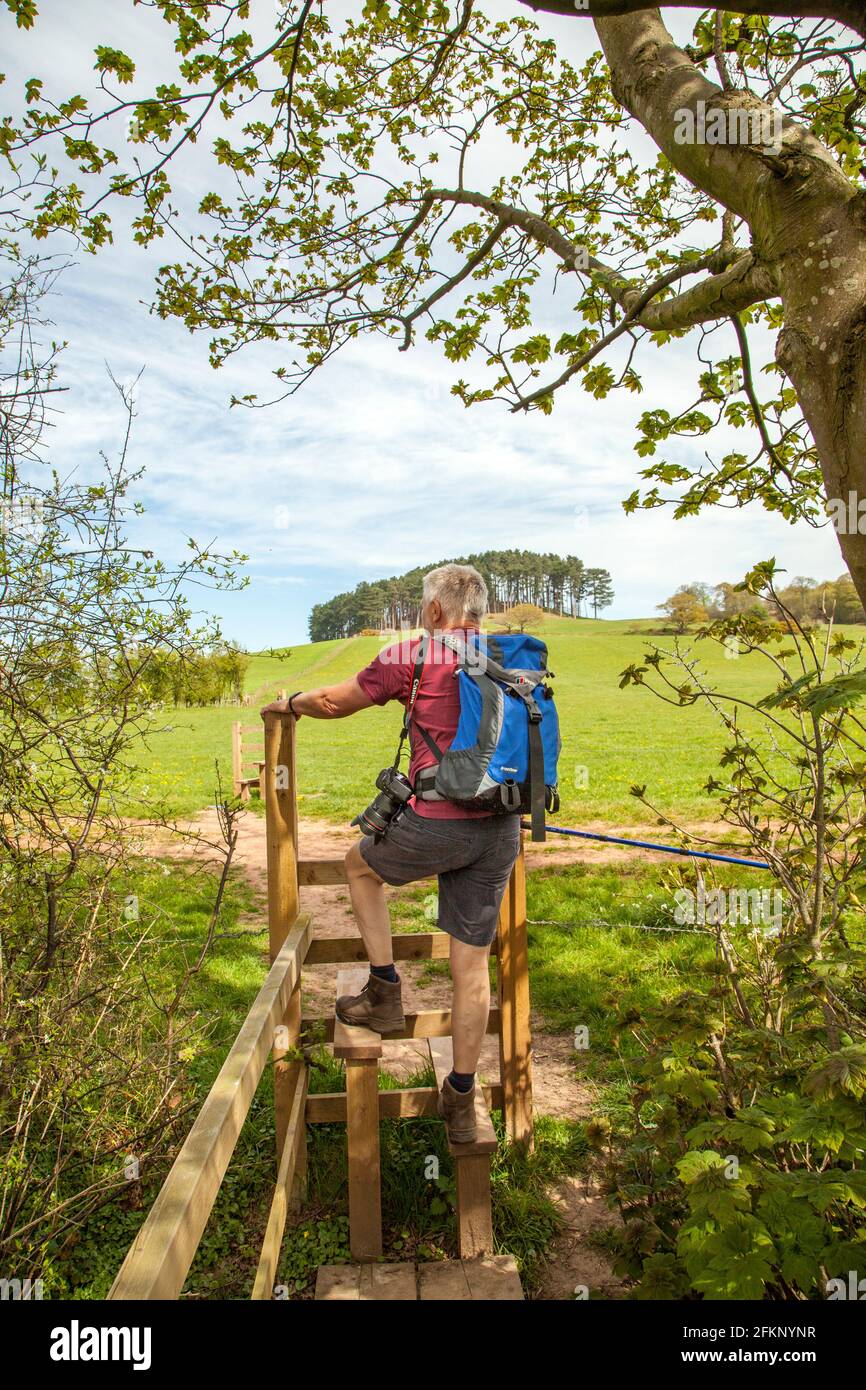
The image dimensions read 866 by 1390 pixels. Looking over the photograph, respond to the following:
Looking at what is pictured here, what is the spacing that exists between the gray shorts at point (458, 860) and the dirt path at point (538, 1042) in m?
0.93

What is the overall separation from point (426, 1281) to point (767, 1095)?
1400 mm

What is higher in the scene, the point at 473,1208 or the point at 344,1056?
the point at 344,1056

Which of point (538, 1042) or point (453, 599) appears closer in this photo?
point (453, 599)

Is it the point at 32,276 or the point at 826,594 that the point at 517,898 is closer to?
the point at 826,594

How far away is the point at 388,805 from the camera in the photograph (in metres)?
2.94

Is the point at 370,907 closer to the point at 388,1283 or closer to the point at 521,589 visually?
the point at 388,1283

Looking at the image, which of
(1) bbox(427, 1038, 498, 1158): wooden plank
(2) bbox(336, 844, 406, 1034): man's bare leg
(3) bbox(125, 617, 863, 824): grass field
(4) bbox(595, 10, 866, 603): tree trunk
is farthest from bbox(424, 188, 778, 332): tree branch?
(1) bbox(427, 1038, 498, 1158): wooden plank

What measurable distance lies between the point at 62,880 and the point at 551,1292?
8.17 feet

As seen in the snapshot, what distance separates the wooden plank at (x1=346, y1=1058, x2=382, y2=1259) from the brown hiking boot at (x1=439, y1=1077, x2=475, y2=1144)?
0.28m

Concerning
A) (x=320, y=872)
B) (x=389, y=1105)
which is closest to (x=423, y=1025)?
(x=389, y=1105)

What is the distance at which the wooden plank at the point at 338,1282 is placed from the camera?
2797 millimetres

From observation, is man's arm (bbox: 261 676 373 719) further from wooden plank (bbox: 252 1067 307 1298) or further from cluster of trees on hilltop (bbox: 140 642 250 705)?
wooden plank (bbox: 252 1067 307 1298)

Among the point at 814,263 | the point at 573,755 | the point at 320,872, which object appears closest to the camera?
the point at 814,263

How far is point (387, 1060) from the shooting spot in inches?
184
